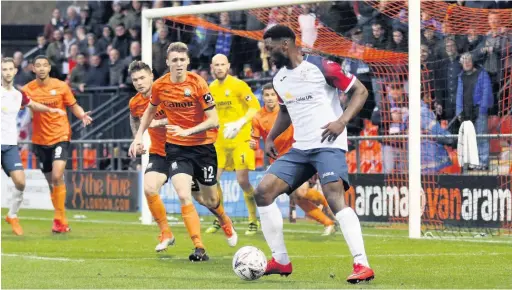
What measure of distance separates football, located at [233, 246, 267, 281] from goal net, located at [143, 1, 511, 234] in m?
5.52

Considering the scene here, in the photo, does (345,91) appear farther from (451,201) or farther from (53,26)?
(53,26)

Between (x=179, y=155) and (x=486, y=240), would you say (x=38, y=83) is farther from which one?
(x=486, y=240)

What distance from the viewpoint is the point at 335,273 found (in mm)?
9477

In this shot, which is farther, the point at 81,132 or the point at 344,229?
the point at 81,132

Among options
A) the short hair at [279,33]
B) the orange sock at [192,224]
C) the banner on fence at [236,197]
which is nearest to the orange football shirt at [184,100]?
the orange sock at [192,224]

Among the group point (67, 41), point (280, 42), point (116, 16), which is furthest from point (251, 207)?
point (67, 41)

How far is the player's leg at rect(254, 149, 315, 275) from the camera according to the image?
8953 millimetres

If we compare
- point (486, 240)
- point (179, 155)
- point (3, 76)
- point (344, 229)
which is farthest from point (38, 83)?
point (344, 229)

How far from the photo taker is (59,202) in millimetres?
15359

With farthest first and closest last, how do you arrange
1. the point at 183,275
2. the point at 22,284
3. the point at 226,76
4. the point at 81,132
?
1. the point at 81,132
2. the point at 226,76
3. the point at 183,275
4. the point at 22,284

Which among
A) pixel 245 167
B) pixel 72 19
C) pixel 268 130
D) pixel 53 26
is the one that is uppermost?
pixel 72 19

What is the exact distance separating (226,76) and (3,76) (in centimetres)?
294

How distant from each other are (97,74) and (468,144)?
38.4ft

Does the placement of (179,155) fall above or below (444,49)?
below
